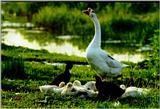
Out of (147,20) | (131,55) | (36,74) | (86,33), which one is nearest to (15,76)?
(36,74)

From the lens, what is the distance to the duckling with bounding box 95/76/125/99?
362 inches

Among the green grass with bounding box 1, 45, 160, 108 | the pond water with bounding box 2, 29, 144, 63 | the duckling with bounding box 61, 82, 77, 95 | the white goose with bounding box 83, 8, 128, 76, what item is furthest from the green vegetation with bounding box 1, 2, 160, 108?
the white goose with bounding box 83, 8, 128, 76

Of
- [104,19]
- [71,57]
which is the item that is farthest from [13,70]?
[104,19]

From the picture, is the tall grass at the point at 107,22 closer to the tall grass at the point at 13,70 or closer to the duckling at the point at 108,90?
the tall grass at the point at 13,70

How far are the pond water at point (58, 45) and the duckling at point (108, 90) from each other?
21.3ft

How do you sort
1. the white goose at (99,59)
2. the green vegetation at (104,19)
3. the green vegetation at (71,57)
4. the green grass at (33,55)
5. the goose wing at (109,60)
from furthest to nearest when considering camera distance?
the green vegetation at (104,19) → the green grass at (33,55) → the goose wing at (109,60) → the white goose at (99,59) → the green vegetation at (71,57)

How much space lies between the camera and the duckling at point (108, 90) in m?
9.20

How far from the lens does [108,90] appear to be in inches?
364

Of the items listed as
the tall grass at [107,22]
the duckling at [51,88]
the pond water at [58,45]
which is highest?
the tall grass at [107,22]

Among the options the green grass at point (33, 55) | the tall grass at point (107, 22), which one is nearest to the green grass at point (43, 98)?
the green grass at point (33, 55)

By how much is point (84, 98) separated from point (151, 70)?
3.39 m

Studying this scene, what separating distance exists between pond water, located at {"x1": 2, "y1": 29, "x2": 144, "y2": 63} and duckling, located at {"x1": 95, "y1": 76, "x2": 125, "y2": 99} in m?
6.48

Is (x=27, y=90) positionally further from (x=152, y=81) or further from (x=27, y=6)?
(x=27, y=6)

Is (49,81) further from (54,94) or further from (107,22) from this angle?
(107,22)
